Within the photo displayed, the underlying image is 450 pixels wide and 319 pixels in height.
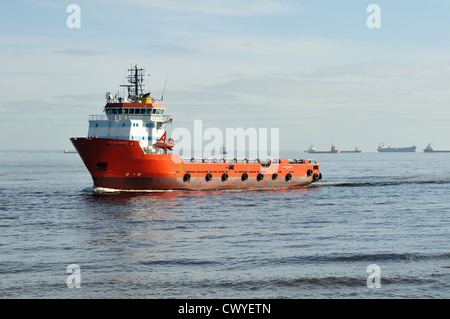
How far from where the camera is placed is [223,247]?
27.1 metres

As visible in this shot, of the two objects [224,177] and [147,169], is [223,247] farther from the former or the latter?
[224,177]

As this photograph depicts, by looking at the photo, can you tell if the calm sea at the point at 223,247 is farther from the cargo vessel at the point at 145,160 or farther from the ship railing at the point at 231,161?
the ship railing at the point at 231,161

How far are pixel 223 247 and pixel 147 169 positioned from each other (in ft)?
82.0

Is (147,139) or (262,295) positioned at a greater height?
(147,139)

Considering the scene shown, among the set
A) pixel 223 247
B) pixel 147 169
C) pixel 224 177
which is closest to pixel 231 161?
pixel 224 177

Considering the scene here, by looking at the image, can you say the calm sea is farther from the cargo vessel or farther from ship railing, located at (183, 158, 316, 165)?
ship railing, located at (183, 158, 316, 165)

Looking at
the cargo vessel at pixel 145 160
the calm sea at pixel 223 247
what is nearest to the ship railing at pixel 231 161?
the cargo vessel at pixel 145 160

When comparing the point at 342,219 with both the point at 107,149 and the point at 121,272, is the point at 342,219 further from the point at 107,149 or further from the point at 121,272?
the point at 107,149

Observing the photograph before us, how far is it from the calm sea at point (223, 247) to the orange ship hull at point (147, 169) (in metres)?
2.18

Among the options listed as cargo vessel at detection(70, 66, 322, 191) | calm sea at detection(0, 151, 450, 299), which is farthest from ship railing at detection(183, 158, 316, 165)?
calm sea at detection(0, 151, 450, 299)

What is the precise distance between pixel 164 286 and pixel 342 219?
20432mm

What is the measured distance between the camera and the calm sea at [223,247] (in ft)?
64.8
